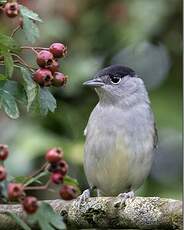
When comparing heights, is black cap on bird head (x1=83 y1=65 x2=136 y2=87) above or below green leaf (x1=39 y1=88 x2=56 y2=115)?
above

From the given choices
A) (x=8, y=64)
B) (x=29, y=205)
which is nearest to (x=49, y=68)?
(x=8, y=64)

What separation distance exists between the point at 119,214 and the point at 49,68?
103cm

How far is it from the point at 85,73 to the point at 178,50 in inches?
57.1

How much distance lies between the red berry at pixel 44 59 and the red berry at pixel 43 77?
0.04 meters

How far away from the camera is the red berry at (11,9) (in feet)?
10.3

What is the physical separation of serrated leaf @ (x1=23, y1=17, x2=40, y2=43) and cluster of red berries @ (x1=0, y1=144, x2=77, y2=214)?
52 cm

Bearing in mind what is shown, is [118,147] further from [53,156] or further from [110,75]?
[53,156]

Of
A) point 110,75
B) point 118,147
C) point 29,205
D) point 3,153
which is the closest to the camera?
point 29,205

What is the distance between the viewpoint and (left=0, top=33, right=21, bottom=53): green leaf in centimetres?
307

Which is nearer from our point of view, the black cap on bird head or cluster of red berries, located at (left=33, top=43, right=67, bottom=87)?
cluster of red berries, located at (left=33, top=43, right=67, bottom=87)

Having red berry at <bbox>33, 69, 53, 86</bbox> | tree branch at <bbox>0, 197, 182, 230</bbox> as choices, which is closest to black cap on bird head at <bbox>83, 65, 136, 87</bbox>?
tree branch at <bbox>0, 197, 182, 230</bbox>

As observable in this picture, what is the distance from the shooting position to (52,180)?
3.06 m

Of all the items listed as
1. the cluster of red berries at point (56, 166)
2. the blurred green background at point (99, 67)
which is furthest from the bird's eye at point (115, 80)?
the cluster of red berries at point (56, 166)

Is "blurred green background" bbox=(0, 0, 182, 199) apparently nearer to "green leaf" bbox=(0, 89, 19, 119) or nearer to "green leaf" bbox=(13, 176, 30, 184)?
Result: "green leaf" bbox=(0, 89, 19, 119)
